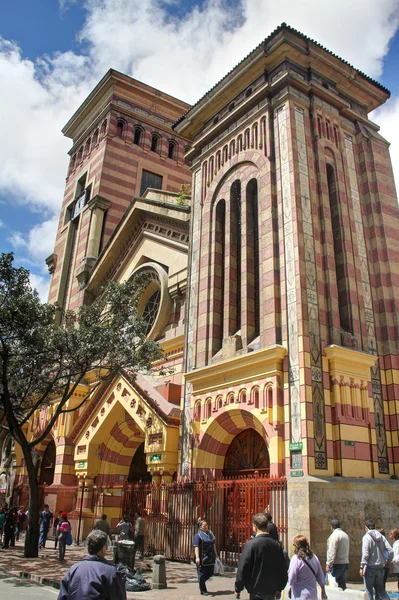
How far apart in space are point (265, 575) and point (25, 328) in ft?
42.5

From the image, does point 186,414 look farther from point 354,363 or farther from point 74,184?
point 74,184

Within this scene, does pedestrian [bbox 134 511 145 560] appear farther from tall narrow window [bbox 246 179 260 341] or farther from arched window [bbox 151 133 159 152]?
arched window [bbox 151 133 159 152]

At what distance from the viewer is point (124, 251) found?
83.9ft

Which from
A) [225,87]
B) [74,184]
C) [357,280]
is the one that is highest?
[74,184]

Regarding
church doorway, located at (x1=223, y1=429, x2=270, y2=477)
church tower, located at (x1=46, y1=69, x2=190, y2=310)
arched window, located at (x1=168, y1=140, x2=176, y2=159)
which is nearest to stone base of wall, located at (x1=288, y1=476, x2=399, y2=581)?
church doorway, located at (x1=223, y1=429, x2=270, y2=477)

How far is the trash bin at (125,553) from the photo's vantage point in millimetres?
11383

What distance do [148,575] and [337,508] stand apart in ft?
15.2

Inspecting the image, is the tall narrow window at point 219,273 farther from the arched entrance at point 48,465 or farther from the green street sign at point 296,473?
the arched entrance at point 48,465

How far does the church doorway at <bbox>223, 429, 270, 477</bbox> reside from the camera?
1477 cm

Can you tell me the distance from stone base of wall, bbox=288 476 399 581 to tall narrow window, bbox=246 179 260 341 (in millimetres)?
5033

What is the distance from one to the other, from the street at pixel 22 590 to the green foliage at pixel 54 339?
16.4ft

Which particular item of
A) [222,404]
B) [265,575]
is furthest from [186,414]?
[265,575]

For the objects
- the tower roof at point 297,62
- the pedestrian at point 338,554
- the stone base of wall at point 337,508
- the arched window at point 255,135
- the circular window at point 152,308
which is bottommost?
the pedestrian at point 338,554

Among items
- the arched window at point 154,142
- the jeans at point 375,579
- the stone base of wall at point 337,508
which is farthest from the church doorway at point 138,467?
the arched window at point 154,142
